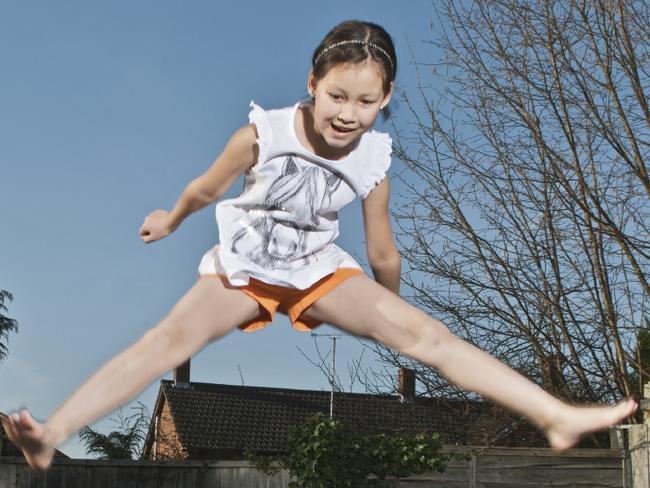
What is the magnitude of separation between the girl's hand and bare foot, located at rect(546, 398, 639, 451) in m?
0.84

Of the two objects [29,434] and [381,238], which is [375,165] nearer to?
[381,238]

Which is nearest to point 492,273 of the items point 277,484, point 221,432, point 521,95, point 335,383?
point 521,95

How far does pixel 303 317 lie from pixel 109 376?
0.38 metres

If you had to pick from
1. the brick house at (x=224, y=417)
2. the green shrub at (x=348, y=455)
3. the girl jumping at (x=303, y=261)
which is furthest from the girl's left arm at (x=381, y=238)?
the brick house at (x=224, y=417)

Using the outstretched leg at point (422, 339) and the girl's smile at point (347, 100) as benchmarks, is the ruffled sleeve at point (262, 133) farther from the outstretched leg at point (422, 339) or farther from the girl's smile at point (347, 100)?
the outstretched leg at point (422, 339)

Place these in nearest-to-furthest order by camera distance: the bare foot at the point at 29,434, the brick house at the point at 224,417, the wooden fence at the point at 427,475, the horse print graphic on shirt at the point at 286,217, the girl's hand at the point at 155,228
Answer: the bare foot at the point at 29,434 → the horse print graphic on shirt at the point at 286,217 → the girl's hand at the point at 155,228 → the wooden fence at the point at 427,475 → the brick house at the point at 224,417

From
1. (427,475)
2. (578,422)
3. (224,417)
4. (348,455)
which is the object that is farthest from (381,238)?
(224,417)

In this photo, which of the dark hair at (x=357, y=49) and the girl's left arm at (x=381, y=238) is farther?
the girl's left arm at (x=381, y=238)

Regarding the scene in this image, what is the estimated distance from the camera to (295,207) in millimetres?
2049

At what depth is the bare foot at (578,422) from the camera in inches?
83.7

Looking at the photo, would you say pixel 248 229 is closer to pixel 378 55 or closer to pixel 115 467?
pixel 378 55

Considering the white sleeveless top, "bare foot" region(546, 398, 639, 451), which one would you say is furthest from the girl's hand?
"bare foot" region(546, 398, 639, 451)

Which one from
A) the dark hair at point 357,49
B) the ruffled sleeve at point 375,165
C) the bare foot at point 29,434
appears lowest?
the bare foot at point 29,434

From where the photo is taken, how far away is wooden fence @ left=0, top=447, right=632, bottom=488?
8.73 m
